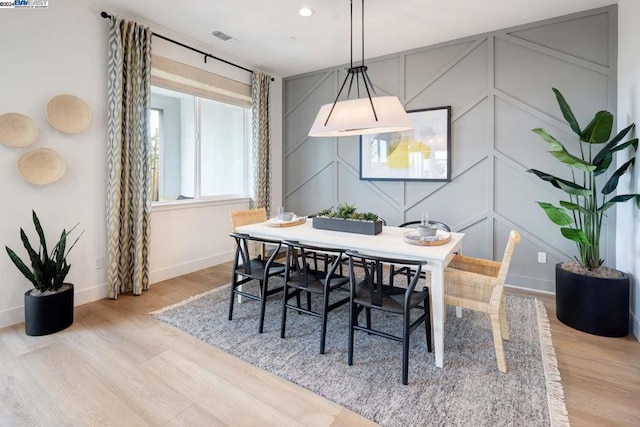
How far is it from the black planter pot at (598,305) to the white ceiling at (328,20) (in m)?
2.50

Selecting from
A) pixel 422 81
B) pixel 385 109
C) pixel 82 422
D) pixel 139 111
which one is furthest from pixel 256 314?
pixel 422 81

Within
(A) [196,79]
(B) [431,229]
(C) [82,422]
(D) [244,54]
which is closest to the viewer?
(C) [82,422]

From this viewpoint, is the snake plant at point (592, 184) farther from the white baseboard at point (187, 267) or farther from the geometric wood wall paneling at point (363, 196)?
the white baseboard at point (187, 267)

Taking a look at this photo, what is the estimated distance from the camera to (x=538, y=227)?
351 cm

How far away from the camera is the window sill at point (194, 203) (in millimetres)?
3793

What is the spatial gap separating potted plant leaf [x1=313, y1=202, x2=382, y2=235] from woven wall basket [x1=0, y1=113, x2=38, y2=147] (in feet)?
7.94

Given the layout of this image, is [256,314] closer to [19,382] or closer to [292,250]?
[292,250]

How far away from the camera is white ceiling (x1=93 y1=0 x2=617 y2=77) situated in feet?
10.1

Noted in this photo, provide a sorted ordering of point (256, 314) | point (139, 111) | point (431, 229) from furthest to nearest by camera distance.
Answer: point (139, 111), point (256, 314), point (431, 229)

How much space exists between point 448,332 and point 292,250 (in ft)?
4.49

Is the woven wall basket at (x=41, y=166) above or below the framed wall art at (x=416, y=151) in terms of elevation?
below

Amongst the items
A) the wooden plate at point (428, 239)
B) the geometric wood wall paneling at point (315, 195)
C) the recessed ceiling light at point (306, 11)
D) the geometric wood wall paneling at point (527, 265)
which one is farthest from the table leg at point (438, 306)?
the geometric wood wall paneling at point (315, 195)

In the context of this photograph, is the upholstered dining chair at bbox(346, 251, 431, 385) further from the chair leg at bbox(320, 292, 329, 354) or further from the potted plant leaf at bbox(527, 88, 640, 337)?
the potted plant leaf at bbox(527, 88, 640, 337)

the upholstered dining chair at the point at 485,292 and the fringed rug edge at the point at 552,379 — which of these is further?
the upholstered dining chair at the point at 485,292
